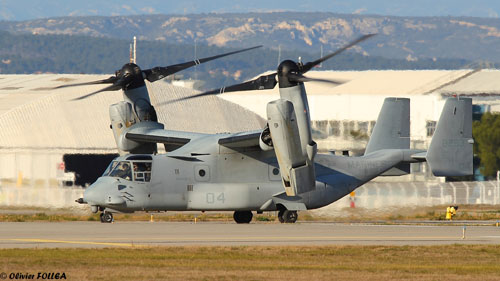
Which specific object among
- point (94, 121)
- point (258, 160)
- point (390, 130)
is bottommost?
point (258, 160)

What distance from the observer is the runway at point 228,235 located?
3219cm

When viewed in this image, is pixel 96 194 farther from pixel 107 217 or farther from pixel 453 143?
pixel 453 143

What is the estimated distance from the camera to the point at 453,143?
46562mm

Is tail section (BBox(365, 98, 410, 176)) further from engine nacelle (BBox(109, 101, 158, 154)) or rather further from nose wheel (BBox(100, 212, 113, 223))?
nose wheel (BBox(100, 212, 113, 223))

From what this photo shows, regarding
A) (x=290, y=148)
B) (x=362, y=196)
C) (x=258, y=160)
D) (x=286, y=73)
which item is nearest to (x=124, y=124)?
(x=258, y=160)

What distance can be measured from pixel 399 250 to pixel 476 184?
106 ft

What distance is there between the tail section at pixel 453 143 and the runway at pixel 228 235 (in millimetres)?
4917

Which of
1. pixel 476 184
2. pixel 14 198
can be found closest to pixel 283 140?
pixel 14 198

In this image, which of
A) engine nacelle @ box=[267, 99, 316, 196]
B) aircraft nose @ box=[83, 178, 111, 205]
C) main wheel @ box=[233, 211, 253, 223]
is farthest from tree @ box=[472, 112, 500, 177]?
aircraft nose @ box=[83, 178, 111, 205]

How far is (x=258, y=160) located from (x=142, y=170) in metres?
4.87

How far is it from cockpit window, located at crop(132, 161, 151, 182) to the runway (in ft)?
6.56

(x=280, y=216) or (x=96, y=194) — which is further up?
(x=96, y=194)

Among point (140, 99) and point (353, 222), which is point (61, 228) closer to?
point (140, 99)

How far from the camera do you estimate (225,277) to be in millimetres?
24109
